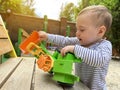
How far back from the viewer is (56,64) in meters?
1.45

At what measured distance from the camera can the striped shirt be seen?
1455mm

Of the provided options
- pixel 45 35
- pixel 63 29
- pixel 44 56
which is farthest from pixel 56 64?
pixel 63 29

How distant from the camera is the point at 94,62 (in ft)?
4.80

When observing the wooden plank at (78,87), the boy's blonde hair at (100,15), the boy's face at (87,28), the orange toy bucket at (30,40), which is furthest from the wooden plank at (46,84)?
the boy's blonde hair at (100,15)

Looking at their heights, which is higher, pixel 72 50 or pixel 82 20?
pixel 82 20

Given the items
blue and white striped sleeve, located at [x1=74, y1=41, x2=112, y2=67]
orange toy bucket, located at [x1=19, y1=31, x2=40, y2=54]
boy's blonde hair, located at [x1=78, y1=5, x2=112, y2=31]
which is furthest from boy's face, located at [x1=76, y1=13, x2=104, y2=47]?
orange toy bucket, located at [x1=19, y1=31, x2=40, y2=54]

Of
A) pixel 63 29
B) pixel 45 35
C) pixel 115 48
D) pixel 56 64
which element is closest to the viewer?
pixel 56 64

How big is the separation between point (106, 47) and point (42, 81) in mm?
392

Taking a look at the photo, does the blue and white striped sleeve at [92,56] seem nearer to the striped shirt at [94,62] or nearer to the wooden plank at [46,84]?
the striped shirt at [94,62]

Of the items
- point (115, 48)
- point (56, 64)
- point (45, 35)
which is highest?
point (45, 35)

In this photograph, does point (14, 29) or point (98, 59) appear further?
point (14, 29)

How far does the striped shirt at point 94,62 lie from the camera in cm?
146

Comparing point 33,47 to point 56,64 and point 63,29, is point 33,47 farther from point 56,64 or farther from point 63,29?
point 63,29

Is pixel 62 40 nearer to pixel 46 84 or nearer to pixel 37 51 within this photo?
pixel 37 51
